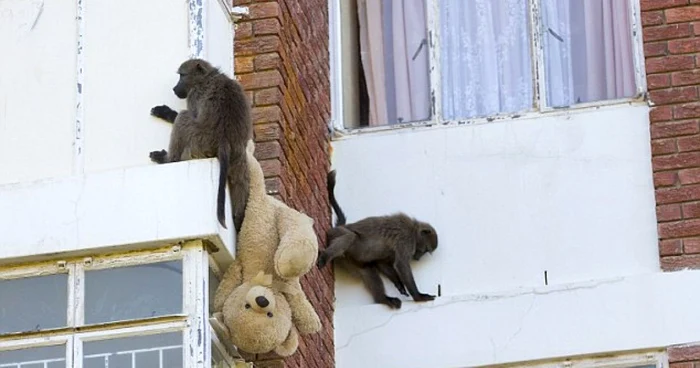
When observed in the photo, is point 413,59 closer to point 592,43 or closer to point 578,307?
point 592,43

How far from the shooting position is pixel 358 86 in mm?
11922

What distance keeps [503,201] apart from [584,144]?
1.77ft

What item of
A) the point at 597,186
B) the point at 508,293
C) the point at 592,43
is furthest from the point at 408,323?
the point at 592,43

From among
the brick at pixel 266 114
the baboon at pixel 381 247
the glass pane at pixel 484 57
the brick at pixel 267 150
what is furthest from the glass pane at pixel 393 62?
the brick at pixel 267 150

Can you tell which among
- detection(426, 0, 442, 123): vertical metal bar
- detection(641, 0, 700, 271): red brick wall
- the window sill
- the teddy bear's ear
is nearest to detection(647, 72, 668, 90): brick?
detection(641, 0, 700, 271): red brick wall

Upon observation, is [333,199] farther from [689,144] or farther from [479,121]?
[689,144]

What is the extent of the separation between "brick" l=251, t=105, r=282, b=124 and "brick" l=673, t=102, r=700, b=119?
2190 mm

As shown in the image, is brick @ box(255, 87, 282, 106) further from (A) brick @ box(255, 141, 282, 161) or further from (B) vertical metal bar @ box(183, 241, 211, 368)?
(B) vertical metal bar @ box(183, 241, 211, 368)

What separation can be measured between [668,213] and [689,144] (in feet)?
1.28

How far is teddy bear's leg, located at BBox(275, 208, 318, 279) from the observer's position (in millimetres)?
9383

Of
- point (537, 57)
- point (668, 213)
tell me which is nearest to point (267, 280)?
point (668, 213)

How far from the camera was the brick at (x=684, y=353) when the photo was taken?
10.3 meters

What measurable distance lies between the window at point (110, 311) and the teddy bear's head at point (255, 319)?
4.7 inches

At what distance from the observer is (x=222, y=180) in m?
9.28
